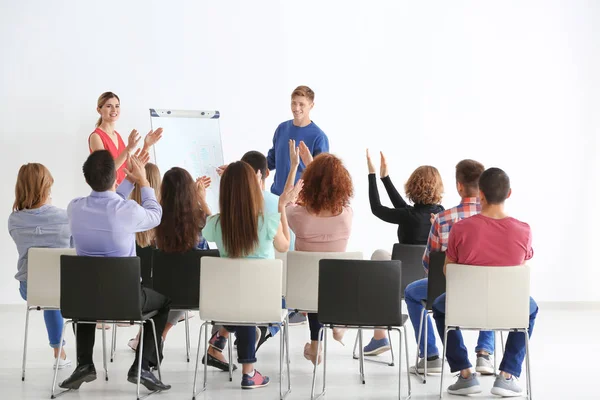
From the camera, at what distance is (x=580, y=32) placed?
25.7ft

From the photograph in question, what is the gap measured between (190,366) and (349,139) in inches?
126

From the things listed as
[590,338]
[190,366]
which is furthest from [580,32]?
[190,366]

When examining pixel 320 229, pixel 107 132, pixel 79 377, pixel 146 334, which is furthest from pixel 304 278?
pixel 107 132

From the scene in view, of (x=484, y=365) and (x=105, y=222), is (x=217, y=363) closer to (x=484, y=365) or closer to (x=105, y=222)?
(x=105, y=222)

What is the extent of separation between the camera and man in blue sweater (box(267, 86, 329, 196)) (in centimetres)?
630

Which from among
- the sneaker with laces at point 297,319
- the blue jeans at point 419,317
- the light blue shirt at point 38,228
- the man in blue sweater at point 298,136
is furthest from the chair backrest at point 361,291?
the sneaker with laces at point 297,319

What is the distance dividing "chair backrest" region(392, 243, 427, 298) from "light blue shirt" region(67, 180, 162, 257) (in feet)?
5.12

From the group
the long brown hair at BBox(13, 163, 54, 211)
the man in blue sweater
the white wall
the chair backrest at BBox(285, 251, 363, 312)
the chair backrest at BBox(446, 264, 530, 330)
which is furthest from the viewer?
the white wall

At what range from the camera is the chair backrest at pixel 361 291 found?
4.14 m

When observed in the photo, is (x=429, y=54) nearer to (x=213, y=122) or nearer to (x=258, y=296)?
(x=213, y=122)

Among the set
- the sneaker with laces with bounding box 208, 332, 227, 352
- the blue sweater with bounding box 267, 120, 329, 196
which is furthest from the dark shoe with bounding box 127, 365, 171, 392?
the blue sweater with bounding box 267, 120, 329, 196

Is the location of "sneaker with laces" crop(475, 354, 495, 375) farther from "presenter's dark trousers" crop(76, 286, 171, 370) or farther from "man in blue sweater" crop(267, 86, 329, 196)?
"man in blue sweater" crop(267, 86, 329, 196)

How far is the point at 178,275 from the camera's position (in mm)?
4676

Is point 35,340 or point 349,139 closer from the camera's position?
point 35,340
